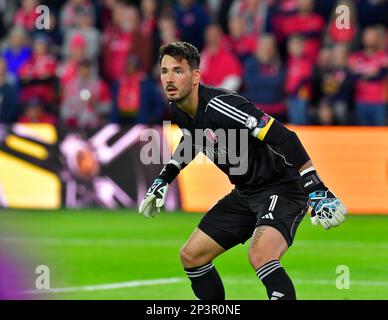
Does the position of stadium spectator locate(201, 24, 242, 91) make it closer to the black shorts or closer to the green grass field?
the green grass field

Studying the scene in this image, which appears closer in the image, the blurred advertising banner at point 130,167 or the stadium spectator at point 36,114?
the blurred advertising banner at point 130,167

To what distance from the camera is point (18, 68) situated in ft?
62.4

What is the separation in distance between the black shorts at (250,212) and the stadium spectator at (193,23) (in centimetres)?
1040

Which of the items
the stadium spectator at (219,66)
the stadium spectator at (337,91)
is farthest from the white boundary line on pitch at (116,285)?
the stadium spectator at (219,66)

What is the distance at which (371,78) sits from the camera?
16828mm

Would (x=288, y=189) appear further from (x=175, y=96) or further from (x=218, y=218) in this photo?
(x=175, y=96)

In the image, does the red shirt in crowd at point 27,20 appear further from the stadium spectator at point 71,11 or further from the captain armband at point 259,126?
the captain armband at point 259,126

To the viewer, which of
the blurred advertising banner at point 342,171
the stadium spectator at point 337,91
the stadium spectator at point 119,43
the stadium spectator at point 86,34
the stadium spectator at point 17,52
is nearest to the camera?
the blurred advertising banner at point 342,171

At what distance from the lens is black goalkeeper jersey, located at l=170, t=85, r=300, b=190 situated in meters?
7.75

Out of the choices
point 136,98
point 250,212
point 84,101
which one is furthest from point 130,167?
point 250,212

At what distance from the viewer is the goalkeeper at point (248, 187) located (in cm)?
760
